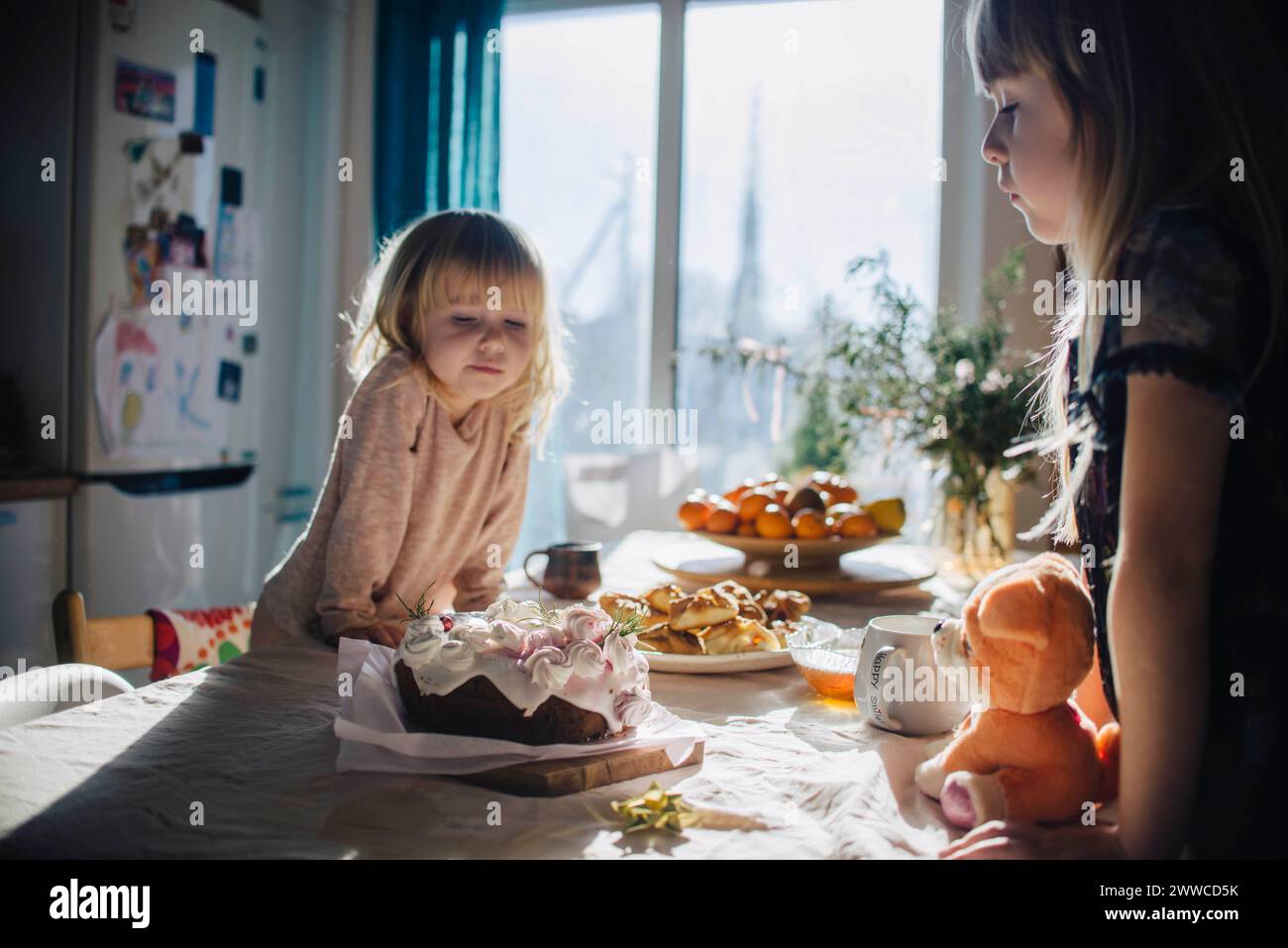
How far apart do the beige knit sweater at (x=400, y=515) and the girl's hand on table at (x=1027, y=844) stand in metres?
0.89

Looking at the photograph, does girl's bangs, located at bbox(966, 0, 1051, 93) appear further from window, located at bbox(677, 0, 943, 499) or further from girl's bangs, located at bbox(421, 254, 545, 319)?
window, located at bbox(677, 0, 943, 499)

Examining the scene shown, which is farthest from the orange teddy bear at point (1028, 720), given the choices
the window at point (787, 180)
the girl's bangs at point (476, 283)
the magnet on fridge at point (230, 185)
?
the magnet on fridge at point (230, 185)

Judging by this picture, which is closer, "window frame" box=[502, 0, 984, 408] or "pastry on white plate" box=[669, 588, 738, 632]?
"pastry on white plate" box=[669, 588, 738, 632]

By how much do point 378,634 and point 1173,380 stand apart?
1.00 metres

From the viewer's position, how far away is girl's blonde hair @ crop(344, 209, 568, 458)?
1.60m

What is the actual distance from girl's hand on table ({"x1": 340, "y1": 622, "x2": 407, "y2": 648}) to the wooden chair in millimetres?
430

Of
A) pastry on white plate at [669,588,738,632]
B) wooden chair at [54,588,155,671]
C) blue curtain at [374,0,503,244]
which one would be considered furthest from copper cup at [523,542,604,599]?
blue curtain at [374,0,503,244]

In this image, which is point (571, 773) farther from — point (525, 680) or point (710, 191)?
point (710, 191)

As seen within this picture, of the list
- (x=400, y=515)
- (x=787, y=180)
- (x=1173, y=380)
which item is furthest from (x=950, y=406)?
(x=787, y=180)

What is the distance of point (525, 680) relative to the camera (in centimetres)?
87

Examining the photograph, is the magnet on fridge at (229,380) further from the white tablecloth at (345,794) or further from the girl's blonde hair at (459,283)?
the white tablecloth at (345,794)
